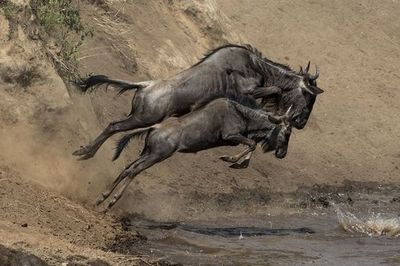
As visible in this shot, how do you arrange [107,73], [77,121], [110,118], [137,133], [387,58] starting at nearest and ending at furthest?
[137,133]
[77,121]
[110,118]
[107,73]
[387,58]

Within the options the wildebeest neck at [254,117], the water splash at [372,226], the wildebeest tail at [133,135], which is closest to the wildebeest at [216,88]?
the wildebeest tail at [133,135]

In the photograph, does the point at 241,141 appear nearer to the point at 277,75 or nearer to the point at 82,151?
the point at 277,75

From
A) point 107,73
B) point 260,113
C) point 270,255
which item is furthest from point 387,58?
point 270,255

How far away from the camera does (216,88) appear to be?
12.6 meters

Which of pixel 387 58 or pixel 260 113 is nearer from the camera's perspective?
pixel 260 113

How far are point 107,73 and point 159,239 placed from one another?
5.50m

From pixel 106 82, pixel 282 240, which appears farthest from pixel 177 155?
pixel 282 240

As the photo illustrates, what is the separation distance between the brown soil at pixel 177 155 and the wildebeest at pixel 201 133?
2.63ft

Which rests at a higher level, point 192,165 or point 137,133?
point 137,133

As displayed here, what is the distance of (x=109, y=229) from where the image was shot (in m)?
10.5

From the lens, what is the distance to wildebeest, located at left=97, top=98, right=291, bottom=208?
37.9 ft

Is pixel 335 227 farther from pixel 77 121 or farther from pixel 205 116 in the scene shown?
pixel 77 121

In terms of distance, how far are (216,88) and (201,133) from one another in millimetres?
1084

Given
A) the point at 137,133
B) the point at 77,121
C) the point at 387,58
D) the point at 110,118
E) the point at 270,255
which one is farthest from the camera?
the point at 387,58
